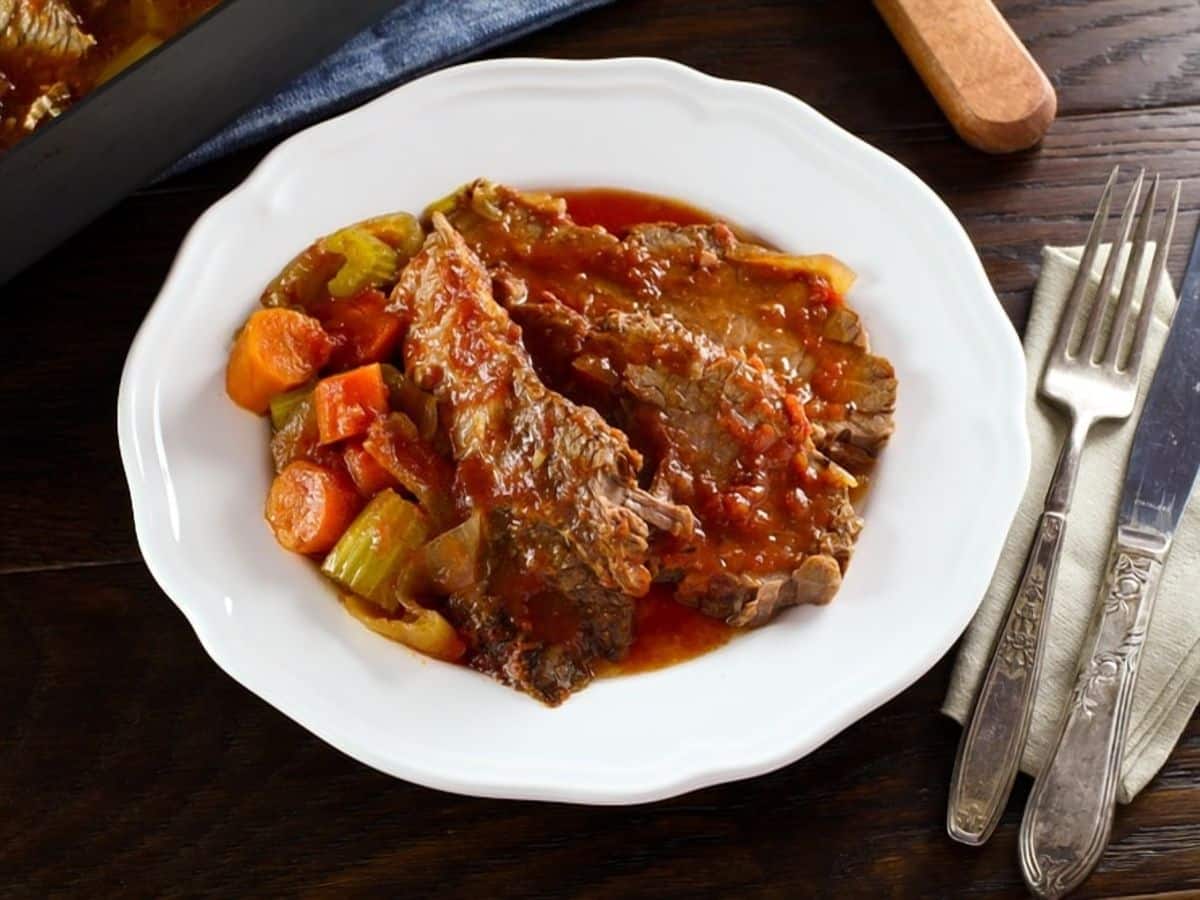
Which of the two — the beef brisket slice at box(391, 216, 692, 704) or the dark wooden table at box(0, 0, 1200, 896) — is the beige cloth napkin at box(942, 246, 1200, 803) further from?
the beef brisket slice at box(391, 216, 692, 704)

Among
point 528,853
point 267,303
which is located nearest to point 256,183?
point 267,303

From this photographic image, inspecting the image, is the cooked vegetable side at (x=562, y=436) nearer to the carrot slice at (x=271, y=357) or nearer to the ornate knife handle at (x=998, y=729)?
the carrot slice at (x=271, y=357)

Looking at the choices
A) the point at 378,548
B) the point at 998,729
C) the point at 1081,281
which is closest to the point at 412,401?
the point at 378,548

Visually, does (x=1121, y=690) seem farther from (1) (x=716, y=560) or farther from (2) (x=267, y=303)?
(2) (x=267, y=303)

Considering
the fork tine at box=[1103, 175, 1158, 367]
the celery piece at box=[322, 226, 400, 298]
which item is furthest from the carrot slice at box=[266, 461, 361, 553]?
the fork tine at box=[1103, 175, 1158, 367]

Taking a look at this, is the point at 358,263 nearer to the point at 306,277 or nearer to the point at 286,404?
the point at 306,277

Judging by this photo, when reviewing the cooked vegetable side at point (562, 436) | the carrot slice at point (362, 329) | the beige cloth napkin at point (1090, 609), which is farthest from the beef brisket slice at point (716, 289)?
the beige cloth napkin at point (1090, 609)
